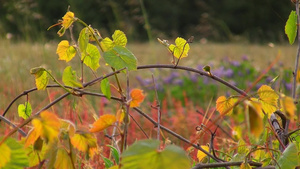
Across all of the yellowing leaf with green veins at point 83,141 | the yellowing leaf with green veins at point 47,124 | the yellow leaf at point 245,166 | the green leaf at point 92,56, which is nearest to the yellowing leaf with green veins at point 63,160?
the yellowing leaf with green veins at point 83,141

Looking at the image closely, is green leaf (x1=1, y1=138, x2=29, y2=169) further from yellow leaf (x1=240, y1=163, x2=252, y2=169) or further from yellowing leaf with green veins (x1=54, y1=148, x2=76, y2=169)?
yellow leaf (x1=240, y1=163, x2=252, y2=169)

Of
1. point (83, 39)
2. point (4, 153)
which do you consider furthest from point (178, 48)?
point (4, 153)

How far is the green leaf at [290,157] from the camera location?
2.80 feet

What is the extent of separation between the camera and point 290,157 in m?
0.85

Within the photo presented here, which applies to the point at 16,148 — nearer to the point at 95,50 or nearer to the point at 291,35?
the point at 95,50

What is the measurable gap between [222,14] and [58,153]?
20.7 m

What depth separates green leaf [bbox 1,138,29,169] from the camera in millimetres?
663

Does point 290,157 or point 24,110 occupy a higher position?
point 24,110

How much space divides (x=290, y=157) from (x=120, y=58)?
1.23 ft

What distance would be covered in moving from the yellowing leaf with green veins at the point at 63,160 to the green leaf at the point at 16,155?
0.08 metres

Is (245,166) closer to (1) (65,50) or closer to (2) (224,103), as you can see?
(2) (224,103)

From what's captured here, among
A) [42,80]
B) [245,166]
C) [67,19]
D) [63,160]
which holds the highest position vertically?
[67,19]

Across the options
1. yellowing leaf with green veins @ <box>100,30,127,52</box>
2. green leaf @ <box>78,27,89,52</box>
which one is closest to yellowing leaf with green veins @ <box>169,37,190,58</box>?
yellowing leaf with green veins @ <box>100,30,127,52</box>

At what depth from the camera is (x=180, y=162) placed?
0.60 meters
